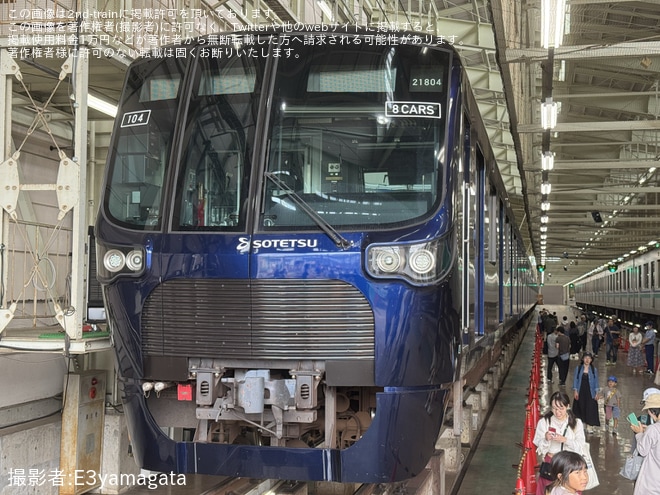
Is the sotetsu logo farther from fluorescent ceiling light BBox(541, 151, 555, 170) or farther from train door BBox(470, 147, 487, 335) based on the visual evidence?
fluorescent ceiling light BBox(541, 151, 555, 170)

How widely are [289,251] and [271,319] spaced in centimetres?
43

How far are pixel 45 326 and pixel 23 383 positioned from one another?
33.4 inches

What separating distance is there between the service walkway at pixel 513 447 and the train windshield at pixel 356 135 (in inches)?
209

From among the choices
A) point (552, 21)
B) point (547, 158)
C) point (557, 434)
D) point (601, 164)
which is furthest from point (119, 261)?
point (601, 164)

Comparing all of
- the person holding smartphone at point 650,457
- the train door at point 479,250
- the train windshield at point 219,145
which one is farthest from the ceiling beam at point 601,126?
the train windshield at point 219,145

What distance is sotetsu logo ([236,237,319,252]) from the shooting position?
16.2ft

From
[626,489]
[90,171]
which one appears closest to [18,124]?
[90,171]

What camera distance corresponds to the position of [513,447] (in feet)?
38.8

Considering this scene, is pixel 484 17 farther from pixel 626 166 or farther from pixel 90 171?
pixel 90 171

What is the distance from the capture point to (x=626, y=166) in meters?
21.1

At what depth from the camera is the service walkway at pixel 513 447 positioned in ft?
31.8

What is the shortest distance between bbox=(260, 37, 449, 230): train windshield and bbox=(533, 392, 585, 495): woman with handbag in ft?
8.89

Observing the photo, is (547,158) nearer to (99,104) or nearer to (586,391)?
(586,391)

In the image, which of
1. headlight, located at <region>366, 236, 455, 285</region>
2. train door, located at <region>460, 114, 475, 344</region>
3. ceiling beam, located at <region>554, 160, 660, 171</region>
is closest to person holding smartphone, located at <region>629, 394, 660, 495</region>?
train door, located at <region>460, 114, 475, 344</region>
